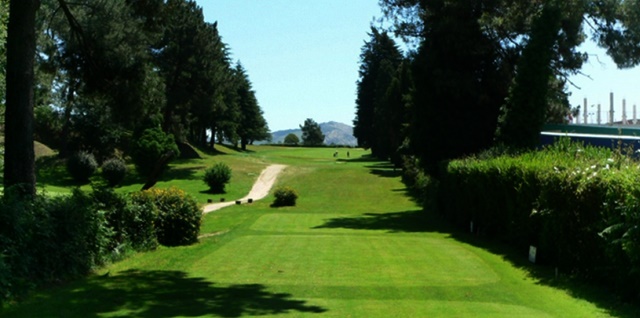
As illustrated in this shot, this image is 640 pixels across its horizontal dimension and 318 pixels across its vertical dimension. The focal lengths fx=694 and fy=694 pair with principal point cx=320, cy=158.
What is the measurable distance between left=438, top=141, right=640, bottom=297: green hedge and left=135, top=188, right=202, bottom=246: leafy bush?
938 centimetres

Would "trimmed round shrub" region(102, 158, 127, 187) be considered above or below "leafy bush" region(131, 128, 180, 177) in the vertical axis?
below

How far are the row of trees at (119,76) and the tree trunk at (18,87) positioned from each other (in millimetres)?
21

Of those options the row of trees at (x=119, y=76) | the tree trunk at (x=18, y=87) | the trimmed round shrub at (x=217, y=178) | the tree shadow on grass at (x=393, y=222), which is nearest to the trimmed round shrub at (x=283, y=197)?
the tree shadow on grass at (x=393, y=222)

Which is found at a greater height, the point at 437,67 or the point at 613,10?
the point at 613,10

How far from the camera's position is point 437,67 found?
3612 cm

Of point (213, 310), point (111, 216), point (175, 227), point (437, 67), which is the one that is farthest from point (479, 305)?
point (437, 67)

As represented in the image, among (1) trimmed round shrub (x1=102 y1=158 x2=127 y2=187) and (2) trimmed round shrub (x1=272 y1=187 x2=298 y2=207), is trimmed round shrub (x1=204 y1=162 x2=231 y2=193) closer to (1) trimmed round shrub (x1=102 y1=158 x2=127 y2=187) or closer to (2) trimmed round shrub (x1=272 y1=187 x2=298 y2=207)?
(1) trimmed round shrub (x1=102 y1=158 x2=127 y2=187)

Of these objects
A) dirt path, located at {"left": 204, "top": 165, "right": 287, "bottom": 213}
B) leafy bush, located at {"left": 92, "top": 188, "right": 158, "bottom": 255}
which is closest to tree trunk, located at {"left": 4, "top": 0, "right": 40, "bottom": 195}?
leafy bush, located at {"left": 92, "top": 188, "right": 158, "bottom": 255}

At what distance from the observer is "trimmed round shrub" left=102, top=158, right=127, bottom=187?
51656mm

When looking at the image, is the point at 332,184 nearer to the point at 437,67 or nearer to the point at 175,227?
the point at 437,67

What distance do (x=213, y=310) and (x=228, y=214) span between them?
28227 millimetres

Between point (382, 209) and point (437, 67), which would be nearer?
point (437, 67)

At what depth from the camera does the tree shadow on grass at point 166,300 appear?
9.88 m

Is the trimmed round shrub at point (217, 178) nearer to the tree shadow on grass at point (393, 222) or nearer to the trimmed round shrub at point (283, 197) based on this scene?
the trimmed round shrub at point (283, 197)
